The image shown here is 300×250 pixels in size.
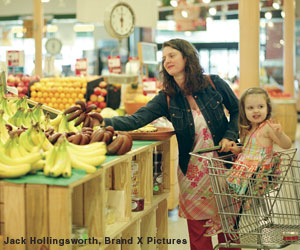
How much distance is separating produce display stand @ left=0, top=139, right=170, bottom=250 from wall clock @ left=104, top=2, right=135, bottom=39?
4.07 meters

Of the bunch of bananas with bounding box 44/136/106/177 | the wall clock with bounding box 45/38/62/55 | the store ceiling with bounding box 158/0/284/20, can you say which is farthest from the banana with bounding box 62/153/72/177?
the wall clock with bounding box 45/38/62/55

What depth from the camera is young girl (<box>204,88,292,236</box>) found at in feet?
10.6

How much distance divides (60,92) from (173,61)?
3.72 m

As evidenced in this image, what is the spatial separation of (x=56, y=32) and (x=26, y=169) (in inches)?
756

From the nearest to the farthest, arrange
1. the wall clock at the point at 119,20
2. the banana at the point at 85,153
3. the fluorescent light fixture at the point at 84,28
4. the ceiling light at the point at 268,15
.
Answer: the banana at the point at 85,153 → the wall clock at the point at 119,20 → the ceiling light at the point at 268,15 → the fluorescent light fixture at the point at 84,28

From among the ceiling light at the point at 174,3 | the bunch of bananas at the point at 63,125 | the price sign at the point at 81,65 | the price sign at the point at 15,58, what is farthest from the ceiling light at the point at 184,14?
the bunch of bananas at the point at 63,125

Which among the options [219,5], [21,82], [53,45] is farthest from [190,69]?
[53,45]

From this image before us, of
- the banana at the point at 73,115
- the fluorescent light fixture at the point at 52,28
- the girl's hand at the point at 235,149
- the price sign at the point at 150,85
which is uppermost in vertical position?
the fluorescent light fixture at the point at 52,28

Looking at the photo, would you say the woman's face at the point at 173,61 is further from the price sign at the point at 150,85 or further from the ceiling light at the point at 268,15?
the ceiling light at the point at 268,15

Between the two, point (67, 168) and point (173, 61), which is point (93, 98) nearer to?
point (173, 61)

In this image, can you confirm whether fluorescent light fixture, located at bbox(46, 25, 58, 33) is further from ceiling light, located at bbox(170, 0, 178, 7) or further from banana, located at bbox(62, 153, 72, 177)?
banana, located at bbox(62, 153, 72, 177)

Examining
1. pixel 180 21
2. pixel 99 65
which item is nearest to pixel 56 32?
pixel 99 65

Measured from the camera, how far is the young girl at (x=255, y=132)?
10.6ft

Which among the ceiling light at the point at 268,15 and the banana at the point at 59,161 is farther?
the ceiling light at the point at 268,15
